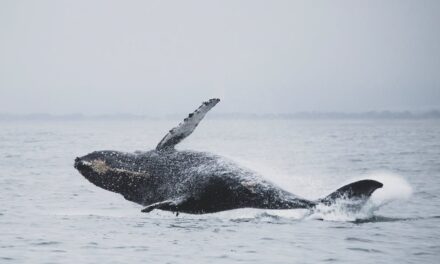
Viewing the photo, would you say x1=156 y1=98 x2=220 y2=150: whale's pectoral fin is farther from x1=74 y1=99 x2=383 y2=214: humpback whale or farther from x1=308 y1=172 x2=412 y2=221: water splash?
x1=308 y1=172 x2=412 y2=221: water splash

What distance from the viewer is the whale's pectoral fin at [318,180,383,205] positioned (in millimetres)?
10812

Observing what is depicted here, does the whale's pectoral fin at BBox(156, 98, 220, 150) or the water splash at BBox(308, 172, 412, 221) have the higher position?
the whale's pectoral fin at BBox(156, 98, 220, 150)

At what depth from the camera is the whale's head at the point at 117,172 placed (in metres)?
13.7

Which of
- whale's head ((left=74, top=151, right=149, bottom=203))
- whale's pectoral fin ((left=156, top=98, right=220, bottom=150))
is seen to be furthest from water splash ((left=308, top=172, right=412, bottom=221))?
whale's head ((left=74, top=151, right=149, bottom=203))

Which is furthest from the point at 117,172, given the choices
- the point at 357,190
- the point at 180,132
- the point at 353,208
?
the point at 357,190

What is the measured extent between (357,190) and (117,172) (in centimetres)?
512

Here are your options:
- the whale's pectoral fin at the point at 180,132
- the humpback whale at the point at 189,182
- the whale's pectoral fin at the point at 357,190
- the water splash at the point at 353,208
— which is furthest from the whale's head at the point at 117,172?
the whale's pectoral fin at the point at 357,190

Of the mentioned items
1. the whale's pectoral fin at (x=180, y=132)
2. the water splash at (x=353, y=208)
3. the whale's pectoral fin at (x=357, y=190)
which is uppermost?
the whale's pectoral fin at (x=180, y=132)

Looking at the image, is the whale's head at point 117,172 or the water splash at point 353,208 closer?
the water splash at point 353,208

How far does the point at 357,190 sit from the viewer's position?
1101 centimetres

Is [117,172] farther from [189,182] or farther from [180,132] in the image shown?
[189,182]

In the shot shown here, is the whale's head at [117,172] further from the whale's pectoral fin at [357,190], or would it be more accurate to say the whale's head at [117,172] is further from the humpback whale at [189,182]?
the whale's pectoral fin at [357,190]

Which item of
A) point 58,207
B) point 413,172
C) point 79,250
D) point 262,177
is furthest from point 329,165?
point 79,250

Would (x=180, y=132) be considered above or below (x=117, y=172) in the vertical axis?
above
